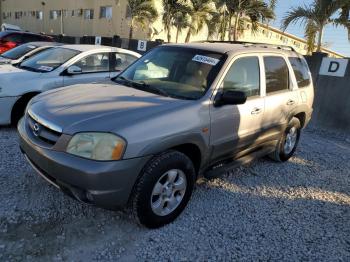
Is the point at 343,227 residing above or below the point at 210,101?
below

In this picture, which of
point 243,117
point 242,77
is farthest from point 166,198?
point 242,77

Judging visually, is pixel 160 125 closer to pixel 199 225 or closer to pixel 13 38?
pixel 199 225

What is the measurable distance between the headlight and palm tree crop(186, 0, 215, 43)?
65.7ft

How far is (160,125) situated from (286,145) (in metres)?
3.11

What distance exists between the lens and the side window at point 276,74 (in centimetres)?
485

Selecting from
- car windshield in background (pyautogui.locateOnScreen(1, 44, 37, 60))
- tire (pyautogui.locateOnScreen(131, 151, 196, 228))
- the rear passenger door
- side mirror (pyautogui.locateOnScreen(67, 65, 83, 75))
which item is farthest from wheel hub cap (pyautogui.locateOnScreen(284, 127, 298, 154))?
car windshield in background (pyautogui.locateOnScreen(1, 44, 37, 60))

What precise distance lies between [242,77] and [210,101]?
73cm

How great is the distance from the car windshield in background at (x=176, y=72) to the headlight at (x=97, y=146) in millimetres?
1058

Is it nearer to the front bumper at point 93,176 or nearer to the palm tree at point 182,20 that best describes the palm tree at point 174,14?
the palm tree at point 182,20

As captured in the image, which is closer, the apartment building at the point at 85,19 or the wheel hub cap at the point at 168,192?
the wheel hub cap at the point at 168,192

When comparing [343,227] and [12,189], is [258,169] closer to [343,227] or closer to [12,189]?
[343,227]

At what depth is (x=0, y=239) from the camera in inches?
129

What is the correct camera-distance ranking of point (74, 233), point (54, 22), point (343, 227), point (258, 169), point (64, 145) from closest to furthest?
1. point (64, 145)
2. point (74, 233)
3. point (343, 227)
4. point (258, 169)
5. point (54, 22)

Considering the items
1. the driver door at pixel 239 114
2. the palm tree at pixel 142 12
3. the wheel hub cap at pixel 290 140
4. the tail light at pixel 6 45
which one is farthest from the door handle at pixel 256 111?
the palm tree at pixel 142 12
